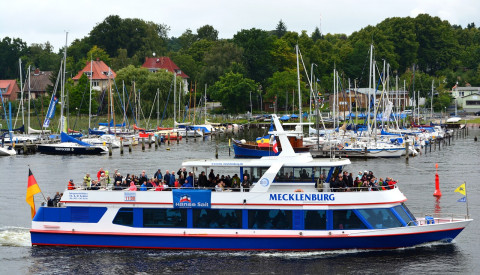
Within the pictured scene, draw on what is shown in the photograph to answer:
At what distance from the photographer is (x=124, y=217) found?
99.4 ft

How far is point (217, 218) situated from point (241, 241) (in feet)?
4.64

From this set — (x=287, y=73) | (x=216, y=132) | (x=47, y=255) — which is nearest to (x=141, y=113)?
(x=216, y=132)

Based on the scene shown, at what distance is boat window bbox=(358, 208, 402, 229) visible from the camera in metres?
29.0

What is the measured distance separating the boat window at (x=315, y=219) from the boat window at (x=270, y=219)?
715 mm

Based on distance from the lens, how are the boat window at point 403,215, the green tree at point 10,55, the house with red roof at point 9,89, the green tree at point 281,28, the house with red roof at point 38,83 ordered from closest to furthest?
the boat window at point 403,215, the house with red roof at point 9,89, the house with red roof at point 38,83, the green tree at point 10,55, the green tree at point 281,28

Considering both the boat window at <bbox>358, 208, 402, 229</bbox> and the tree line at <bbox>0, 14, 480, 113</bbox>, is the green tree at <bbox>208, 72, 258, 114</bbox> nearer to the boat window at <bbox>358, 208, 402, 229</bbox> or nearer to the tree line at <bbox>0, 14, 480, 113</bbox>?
the tree line at <bbox>0, 14, 480, 113</bbox>

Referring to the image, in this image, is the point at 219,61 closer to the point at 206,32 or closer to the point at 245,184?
the point at 206,32

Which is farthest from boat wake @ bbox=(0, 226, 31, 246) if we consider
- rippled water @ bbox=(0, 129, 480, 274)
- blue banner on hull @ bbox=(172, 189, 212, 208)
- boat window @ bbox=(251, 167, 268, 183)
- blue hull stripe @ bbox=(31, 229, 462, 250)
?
boat window @ bbox=(251, 167, 268, 183)

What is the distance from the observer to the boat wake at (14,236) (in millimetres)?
32250

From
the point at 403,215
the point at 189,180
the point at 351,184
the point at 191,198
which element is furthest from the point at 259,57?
the point at 403,215

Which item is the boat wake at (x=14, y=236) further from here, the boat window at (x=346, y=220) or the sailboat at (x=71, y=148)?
the sailboat at (x=71, y=148)

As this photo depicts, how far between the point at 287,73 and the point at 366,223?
334ft

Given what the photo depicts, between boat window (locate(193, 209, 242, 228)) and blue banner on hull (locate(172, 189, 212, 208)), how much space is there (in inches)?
13.8

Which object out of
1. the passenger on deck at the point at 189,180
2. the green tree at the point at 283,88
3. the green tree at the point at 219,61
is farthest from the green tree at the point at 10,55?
the passenger on deck at the point at 189,180
